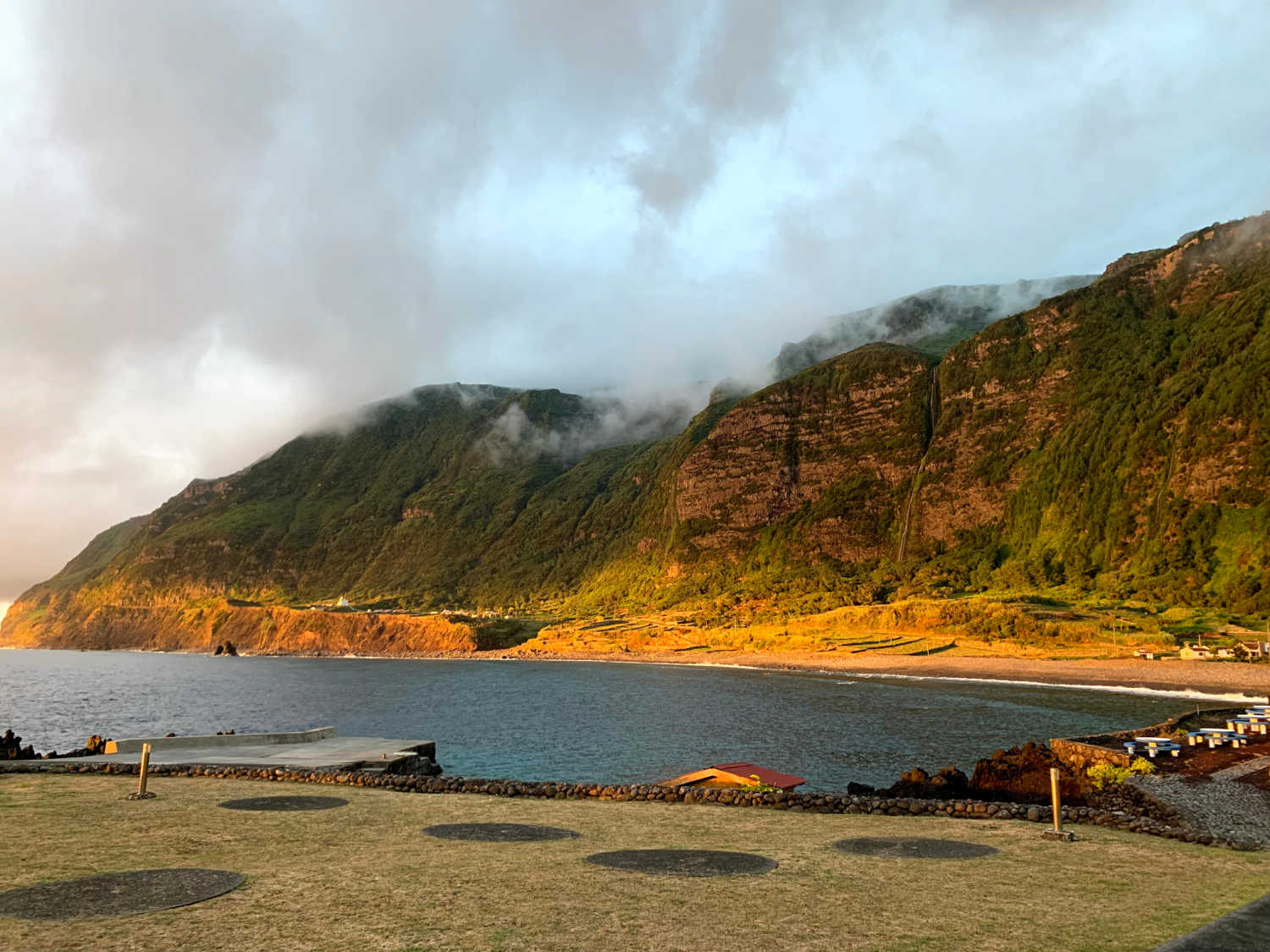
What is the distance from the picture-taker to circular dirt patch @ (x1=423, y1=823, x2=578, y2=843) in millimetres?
15820

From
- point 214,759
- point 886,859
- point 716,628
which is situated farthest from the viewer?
point 716,628

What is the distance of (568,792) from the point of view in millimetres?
24469

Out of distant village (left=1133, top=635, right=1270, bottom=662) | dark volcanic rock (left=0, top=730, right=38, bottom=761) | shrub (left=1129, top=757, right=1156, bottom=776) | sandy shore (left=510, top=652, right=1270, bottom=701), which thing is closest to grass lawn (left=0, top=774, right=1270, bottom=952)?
shrub (left=1129, top=757, right=1156, bottom=776)

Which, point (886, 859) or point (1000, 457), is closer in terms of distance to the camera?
point (886, 859)

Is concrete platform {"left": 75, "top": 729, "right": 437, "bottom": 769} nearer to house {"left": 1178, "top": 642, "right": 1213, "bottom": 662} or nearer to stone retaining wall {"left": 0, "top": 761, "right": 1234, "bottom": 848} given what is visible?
stone retaining wall {"left": 0, "top": 761, "right": 1234, "bottom": 848}

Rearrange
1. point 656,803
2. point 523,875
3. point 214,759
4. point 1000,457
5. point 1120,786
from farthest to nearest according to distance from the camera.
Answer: point 1000,457
point 214,759
point 1120,786
point 656,803
point 523,875

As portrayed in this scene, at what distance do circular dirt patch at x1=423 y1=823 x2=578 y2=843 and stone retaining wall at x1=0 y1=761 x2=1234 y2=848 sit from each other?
22.3 ft

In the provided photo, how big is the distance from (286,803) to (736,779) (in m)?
15.4

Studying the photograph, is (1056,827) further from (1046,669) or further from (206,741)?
(1046,669)

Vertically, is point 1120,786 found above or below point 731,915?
below

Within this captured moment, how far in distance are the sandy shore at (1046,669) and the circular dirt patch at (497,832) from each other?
248 ft

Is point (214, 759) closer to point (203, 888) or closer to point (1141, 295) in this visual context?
point (203, 888)

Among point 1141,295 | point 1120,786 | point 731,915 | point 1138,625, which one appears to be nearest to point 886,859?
point 731,915

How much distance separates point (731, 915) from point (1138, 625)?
12399 centimetres
